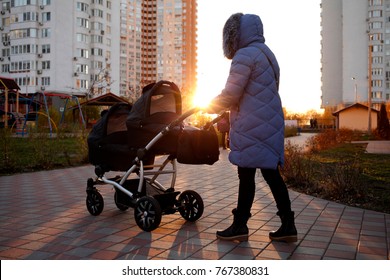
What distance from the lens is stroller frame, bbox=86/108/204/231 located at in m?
4.82

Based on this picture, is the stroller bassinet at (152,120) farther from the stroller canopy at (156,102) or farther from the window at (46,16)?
the window at (46,16)

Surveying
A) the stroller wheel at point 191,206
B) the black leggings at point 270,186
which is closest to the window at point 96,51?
the stroller wheel at point 191,206

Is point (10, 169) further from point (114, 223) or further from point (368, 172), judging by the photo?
point (368, 172)

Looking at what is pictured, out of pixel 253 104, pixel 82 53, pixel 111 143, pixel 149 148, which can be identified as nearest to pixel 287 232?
pixel 253 104

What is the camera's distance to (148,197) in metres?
4.88

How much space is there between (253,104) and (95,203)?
261 cm

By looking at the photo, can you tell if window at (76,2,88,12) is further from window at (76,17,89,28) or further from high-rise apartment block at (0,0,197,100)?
window at (76,17,89,28)

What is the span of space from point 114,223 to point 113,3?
8228 centimetres

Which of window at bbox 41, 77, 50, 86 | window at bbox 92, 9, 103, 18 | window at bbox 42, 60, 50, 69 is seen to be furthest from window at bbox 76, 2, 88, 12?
window at bbox 41, 77, 50, 86

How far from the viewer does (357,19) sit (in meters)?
91.5

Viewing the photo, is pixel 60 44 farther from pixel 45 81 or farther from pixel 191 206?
pixel 191 206

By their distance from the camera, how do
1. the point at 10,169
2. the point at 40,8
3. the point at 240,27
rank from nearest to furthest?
the point at 240,27 < the point at 10,169 < the point at 40,8
